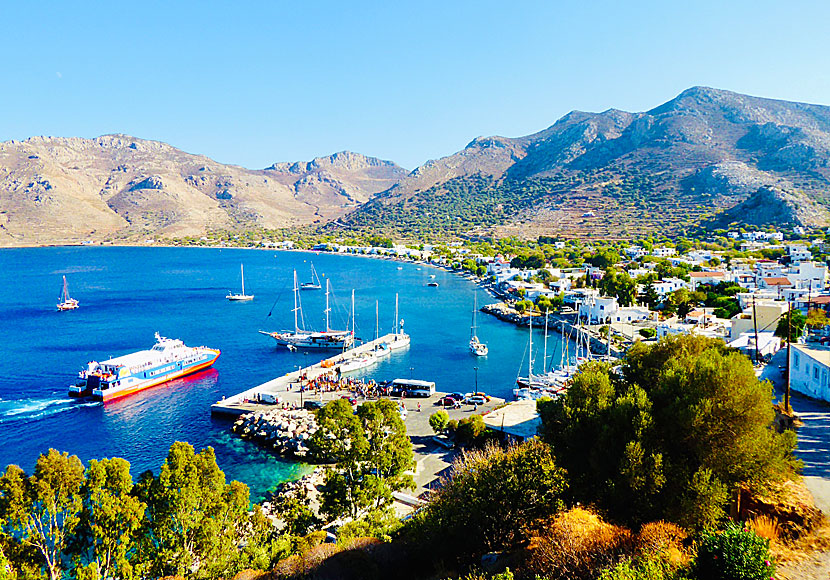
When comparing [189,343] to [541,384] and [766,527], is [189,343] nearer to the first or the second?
[541,384]

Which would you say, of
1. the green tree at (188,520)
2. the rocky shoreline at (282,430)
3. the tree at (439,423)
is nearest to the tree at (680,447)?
the green tree at (188,520)

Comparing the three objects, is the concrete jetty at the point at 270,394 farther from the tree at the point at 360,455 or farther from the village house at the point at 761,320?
the village house at the point at 761,320

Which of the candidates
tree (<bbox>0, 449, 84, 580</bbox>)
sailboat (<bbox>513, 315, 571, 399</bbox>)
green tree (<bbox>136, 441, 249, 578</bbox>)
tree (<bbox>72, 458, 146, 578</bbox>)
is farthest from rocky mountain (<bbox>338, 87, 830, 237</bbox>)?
tree (<bbox>0, 449, 84, 580</bbox>)

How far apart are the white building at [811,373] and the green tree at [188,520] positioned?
21.5 m

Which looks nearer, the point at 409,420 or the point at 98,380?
the point at 409,420

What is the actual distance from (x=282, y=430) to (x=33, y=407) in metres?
18.5

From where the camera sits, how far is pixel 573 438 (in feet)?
38.9

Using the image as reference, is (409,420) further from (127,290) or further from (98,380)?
(127,290)

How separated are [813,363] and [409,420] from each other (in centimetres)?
1870

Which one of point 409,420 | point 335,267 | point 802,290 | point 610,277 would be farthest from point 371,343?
point 335,267

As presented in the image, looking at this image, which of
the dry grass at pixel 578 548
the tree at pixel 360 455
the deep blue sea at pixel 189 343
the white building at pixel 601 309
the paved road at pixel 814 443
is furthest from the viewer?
the white building at pixel 601 309

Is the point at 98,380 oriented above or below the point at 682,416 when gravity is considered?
below

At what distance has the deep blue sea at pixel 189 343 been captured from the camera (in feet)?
98.7

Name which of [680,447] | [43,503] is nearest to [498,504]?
[680,447]
